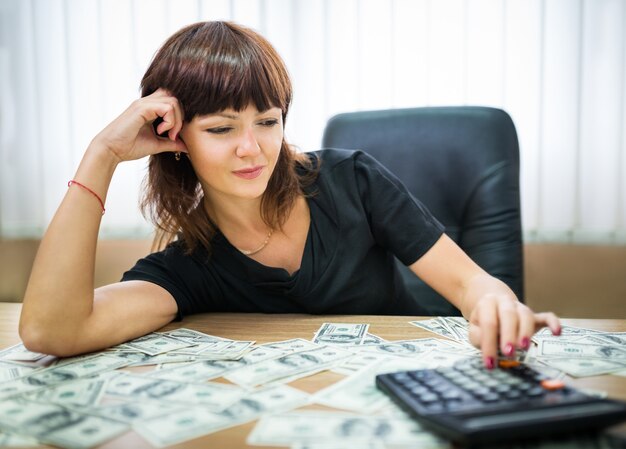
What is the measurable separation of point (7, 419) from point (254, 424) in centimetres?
29

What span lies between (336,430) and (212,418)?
14 cm

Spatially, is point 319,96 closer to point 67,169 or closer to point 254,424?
point 67,169

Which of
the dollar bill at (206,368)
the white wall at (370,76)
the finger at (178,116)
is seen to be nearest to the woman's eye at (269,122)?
the finger at (178,116)

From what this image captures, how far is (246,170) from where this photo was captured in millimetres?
1159

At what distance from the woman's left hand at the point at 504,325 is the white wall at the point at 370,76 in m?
1.50

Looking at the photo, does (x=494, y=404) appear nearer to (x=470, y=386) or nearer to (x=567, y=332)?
Result: (x=470, y=386)

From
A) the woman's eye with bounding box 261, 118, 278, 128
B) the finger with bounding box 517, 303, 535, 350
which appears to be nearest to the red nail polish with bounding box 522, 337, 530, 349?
the finger with bounding box 517, 303, 535, 350

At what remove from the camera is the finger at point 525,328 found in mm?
774

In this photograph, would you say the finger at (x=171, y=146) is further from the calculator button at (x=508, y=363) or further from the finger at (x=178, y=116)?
the calculator button at (x=508, y=363)

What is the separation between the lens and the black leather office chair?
1.50 meters

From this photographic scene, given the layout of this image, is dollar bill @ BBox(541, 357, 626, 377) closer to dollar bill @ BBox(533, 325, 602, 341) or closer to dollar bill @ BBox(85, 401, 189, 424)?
dollar bill @ BBox(533, 325, 602, 341)

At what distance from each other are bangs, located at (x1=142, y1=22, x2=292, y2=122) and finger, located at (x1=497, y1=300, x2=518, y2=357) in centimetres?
60

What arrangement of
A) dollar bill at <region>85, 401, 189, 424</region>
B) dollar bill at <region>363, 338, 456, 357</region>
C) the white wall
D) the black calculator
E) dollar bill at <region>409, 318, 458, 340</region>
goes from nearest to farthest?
the black calculator
dollar bill at <region>85, 401, 189, 424</region>
dollar bill at <region>363, 338, 456, 357</region>
dollar bill at <region>409, 318, 458, 340</region>
the white wall

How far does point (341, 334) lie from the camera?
0.99 meters
